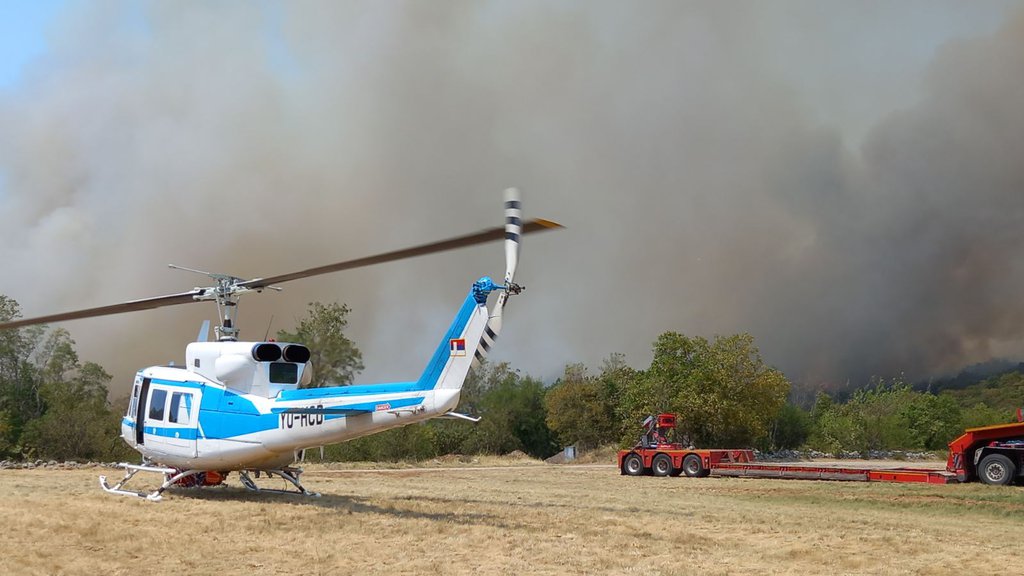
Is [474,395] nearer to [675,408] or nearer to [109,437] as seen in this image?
[675,408]

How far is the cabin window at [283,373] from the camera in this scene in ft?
50.5

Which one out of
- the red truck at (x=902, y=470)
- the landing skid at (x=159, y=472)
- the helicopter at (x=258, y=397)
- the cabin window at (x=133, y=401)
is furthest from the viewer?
the red truck at (x=902, y=470)

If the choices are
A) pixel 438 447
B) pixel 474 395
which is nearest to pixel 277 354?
pixel 438 447

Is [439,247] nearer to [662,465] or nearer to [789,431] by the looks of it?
[662,465]

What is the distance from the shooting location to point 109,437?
121ft

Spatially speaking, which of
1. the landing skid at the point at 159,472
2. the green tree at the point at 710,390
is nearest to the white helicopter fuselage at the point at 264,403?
the landing skid at the point at 159,472

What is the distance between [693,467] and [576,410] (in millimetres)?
27962

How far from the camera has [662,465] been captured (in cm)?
2630

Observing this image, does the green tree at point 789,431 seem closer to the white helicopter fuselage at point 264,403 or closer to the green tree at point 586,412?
the green tree at point 586,412

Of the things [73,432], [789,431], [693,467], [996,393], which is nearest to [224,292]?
[693,467]

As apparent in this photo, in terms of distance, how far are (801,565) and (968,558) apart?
241cm

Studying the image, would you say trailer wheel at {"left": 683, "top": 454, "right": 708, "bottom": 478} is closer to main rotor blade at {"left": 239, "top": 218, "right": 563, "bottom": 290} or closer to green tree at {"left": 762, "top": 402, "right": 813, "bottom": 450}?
main rotor blade at {"left": 239, "top": 218, "right": 563, "bottom": 290}

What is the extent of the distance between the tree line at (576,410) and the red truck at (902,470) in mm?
14917

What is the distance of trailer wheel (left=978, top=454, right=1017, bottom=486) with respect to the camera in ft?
70.4
